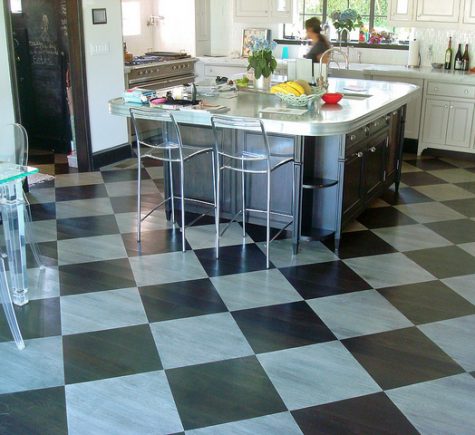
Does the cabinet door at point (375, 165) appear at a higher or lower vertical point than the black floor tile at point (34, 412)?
higher

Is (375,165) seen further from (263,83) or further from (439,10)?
(439,10)

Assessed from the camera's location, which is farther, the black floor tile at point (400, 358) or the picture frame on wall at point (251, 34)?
the picture frame on wall at point (251, 34)

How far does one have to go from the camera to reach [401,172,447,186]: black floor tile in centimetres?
593

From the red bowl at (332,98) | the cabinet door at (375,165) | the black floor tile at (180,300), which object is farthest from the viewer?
the cabinet door at (375,165)

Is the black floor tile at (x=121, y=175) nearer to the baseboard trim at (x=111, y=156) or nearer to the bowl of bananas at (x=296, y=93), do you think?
the baseboard trim at (x=111, y=156)

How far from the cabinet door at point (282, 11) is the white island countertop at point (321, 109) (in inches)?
94.9

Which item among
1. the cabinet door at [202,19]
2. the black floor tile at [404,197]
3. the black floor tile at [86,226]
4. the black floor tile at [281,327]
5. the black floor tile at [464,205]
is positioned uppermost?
the cabinet door at [202,19]

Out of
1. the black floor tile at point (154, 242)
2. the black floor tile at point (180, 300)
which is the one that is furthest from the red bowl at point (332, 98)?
the black floor tile at point (180, 300)

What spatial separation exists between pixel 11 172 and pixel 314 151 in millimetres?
2019

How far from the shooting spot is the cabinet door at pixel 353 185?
436cm

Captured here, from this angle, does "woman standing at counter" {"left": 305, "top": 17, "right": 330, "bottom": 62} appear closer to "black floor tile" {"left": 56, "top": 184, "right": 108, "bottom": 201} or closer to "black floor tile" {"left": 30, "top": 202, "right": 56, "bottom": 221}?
"black floor tile" {"left": 56, "top": 184, "right": 108, "bottom": 201}

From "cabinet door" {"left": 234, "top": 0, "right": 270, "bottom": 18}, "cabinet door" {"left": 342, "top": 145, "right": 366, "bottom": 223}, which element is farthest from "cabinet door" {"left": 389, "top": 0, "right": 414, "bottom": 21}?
"cabinet door" {"left": 342, "top": 145, "right": 366, "bottom": 223}

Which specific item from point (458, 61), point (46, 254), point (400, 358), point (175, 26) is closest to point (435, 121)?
point (458, 61)

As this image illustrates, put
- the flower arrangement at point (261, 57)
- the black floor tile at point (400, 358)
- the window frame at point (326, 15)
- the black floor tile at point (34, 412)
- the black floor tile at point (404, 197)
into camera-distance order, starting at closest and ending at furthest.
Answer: the black floor tile at point (34, 412)
the black floor tile at point (400, 358)
the flower arrangement at point (261, 57)
the black floor tile at point (404, 197)
the window frame at point (326, 15)
